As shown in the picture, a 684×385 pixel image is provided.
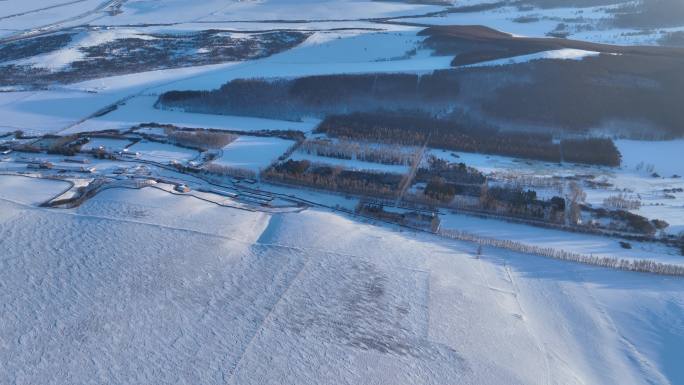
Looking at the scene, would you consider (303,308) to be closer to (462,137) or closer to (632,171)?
(462,137)

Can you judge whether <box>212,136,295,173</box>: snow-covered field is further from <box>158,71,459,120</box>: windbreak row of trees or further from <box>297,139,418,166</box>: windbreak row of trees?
<box>158,71,459,120</box>: windbreak row of trees

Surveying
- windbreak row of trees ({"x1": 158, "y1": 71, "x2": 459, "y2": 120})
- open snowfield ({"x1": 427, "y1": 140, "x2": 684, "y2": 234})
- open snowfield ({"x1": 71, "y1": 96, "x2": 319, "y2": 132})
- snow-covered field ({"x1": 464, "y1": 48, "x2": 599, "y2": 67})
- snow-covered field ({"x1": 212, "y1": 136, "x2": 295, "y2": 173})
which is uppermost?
snow-covered field ({"x1": 464, "y1": 48, "x2": 599, "y2": 67})

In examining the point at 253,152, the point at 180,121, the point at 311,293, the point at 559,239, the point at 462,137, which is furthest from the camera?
the point at 180,121

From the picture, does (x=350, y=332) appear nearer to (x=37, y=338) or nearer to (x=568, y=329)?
(x=568, y=329)

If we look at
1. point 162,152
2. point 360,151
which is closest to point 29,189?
point 162,152

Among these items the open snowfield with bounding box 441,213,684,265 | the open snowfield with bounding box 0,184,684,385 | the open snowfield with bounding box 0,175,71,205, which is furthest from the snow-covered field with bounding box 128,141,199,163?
the open snowfield with bounding box 441,213,684,265

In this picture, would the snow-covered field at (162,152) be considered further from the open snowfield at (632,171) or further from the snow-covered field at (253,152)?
the open snowfield at (632,171)
